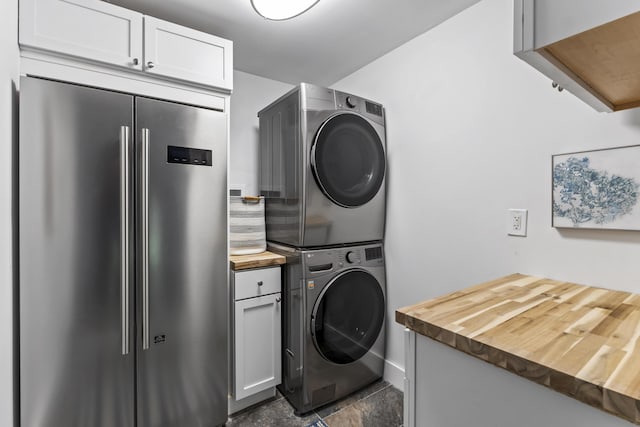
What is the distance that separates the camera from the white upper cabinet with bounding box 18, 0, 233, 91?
1.28 meters

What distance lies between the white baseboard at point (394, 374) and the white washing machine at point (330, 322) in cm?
8

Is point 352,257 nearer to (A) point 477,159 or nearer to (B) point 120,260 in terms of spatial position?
(A) point 477,159

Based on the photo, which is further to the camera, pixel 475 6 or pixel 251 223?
pixel 251 223

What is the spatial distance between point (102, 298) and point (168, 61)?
121 centimetres

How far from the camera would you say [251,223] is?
2.05 metres

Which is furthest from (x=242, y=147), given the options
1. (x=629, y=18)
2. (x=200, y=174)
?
(x=629, y=18)

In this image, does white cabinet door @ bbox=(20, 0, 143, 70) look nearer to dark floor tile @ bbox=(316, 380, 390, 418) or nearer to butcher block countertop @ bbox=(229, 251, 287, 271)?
butcher block countertop @ bbox=(229, 251, 287, 271)

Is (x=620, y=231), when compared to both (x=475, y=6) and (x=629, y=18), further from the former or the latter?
(x=475, y=6)

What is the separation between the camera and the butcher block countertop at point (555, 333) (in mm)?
592

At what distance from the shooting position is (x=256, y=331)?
72.9 inches

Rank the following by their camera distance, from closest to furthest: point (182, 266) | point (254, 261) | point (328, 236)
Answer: point (182, 266) → point (254, 261) → point (328, 236)

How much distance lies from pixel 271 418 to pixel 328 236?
1153mm

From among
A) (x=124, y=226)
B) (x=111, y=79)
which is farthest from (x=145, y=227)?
(x=111, y=79)

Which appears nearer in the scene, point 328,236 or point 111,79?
point 111,79
